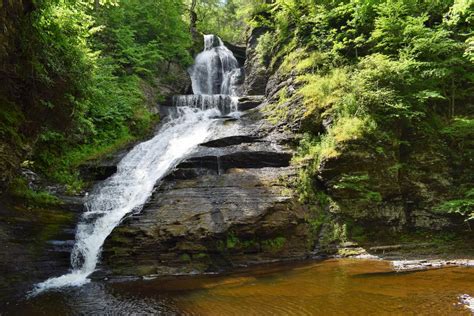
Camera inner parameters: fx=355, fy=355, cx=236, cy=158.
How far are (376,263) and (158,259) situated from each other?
6300 millimetres

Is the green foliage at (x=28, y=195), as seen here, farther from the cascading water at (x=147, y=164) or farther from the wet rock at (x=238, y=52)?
the wet rock at (x=238, y=52)

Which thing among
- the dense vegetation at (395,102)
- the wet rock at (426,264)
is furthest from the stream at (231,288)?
the dense vegetation at (395,102)

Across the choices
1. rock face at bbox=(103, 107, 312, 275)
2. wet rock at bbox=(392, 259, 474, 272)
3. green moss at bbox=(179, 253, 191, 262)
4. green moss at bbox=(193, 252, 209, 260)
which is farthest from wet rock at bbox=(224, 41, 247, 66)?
wet rock at bbox=(392, 259, 474, 272)

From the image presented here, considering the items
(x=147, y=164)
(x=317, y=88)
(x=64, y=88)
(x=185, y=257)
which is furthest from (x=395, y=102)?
(x=64, y=88)

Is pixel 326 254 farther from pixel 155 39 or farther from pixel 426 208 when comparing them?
pixel 155 39

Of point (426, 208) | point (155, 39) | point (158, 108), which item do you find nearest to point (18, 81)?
point (426, 208)

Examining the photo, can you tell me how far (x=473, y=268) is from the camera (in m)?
8.90

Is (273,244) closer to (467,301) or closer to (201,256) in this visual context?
(201,256)

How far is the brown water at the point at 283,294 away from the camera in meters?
6.48

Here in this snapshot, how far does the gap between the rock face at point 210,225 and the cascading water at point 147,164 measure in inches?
34.1

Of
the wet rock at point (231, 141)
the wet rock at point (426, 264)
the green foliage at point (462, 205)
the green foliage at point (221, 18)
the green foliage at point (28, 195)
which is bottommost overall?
the wet rock at point (426, 264)

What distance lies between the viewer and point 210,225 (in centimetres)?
1100

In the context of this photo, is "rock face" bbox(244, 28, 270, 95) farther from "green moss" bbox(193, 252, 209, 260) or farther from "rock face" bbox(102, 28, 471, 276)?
"green moss" bbox(193, 252, 209, 260)

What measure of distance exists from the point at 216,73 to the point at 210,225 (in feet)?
60.8
